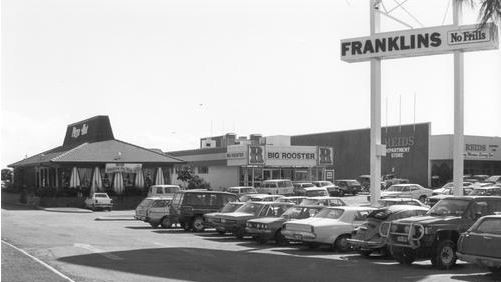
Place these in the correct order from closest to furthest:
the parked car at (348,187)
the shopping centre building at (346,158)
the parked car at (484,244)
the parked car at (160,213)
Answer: the parked car at (484,244)
the parked car at (160,213)
the parked car at (348,187)
the shopping centre building at (346,158)

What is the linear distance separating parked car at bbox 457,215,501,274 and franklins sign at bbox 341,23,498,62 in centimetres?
1510

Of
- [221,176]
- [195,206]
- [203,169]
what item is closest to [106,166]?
[221,176]

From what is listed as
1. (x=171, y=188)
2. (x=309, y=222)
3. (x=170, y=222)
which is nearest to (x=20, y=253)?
(x=309, y=222)

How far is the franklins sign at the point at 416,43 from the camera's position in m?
27.8

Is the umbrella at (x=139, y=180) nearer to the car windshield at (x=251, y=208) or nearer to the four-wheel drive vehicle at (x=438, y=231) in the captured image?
the car windshield at (x=251, y=208)

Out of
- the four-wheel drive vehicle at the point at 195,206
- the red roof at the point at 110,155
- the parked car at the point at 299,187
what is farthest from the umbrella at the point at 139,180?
the four-wheel drive vehicle at the point at 195,206

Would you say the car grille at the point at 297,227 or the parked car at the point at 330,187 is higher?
the car grille at the point at 297,227

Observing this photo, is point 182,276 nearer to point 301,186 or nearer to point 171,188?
point 171,188

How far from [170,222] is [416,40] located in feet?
44.3

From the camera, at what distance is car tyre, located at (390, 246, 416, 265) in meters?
15.8

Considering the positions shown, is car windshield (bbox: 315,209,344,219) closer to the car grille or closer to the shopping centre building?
the car grille

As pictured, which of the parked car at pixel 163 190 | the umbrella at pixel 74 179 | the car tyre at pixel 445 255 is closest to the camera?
the car tyre at pixel 445 255

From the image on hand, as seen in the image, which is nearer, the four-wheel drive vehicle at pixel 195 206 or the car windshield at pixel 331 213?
the car windshield at pixel 331 213

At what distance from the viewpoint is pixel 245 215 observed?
2403 cm
